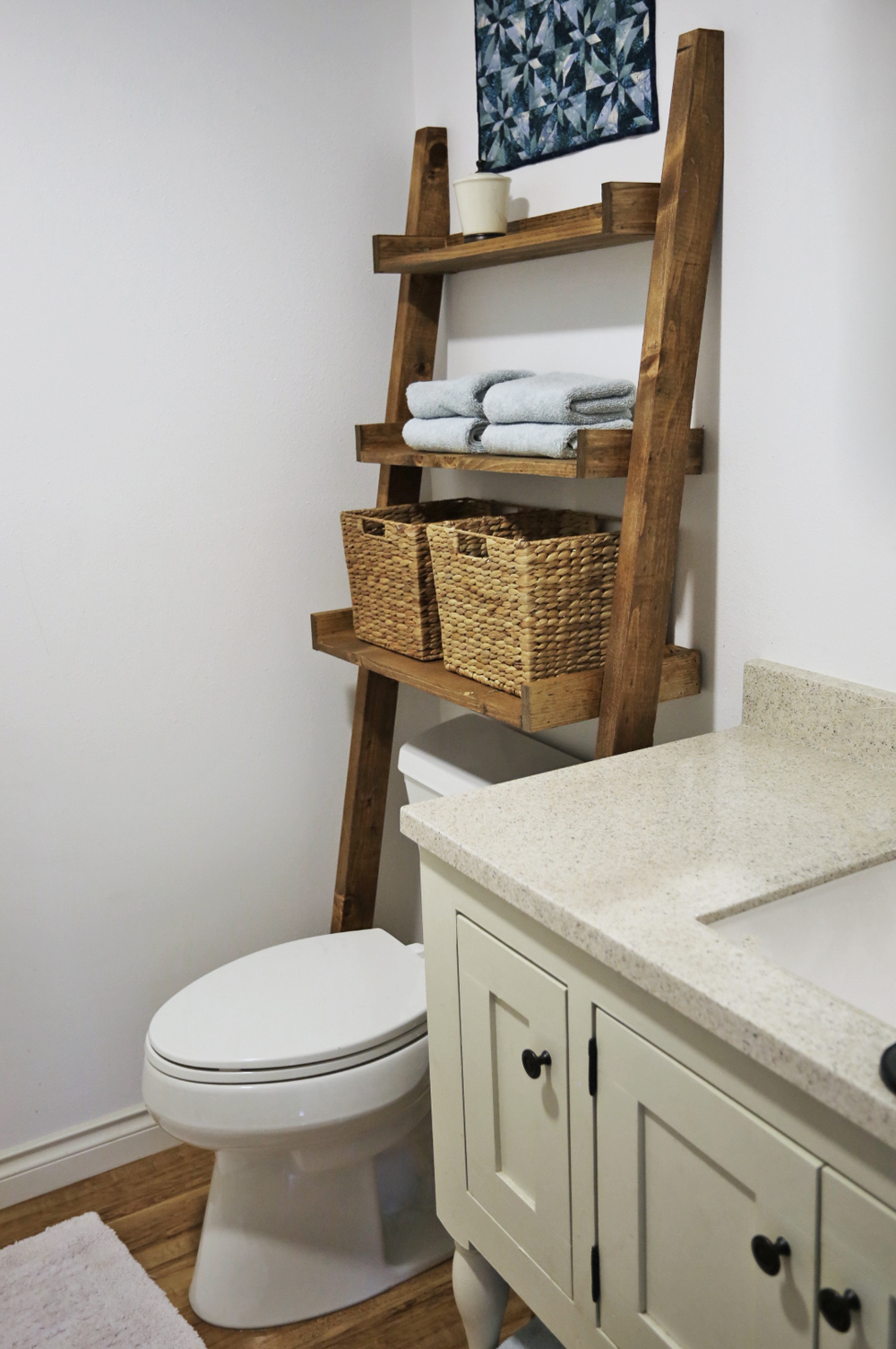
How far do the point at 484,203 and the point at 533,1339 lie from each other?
4.88ft

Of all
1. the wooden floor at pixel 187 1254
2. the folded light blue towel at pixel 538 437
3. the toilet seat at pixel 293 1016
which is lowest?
the wooden floor at pixel 187 1254

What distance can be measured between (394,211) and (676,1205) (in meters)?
1.64

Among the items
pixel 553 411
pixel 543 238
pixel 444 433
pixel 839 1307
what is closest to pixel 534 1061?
pixel 839 1307

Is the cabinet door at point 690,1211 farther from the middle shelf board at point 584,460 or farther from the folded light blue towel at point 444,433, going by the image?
the folded light blue towel at point 444,433

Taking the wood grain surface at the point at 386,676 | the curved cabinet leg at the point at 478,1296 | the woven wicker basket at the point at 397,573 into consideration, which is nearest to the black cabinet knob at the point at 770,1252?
the curved cabinet leg at the point at 478,1296

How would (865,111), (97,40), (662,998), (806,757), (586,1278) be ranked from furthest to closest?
(97,40)
(806,757)
(865,111)
(586,1278)
(662,998)

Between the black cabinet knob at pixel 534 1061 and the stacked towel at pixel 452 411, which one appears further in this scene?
the stacked towel at pixel 452 411

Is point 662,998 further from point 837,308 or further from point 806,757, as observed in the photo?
point 837,308

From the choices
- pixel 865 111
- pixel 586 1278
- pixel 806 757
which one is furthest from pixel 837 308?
pixel 586 1278

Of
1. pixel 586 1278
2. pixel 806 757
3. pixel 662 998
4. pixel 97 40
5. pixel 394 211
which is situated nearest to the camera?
pixel 662 998

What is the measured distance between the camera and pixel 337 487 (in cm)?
198

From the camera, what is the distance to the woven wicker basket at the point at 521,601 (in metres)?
1.38

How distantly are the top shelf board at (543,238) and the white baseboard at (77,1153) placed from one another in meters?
1.51

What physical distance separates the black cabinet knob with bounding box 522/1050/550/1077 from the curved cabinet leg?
1.21ft
